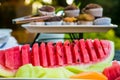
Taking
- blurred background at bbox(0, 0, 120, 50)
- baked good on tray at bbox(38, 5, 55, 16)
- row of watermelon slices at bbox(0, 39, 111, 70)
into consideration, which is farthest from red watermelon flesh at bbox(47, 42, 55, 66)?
blurred background at bbox(0, 0, 120, 50)

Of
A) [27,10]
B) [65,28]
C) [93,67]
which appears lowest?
[27,10]

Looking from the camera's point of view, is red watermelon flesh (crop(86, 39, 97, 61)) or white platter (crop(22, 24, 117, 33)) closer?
red watermelon flesh (crop(86, 39, 97, 61))

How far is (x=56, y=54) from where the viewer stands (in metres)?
0.52

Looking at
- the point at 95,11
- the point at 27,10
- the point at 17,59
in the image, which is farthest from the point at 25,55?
the point at 27,10

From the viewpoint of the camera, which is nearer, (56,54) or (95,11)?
(56,54)

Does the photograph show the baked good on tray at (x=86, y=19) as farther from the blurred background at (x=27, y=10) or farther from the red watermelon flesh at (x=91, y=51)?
the blurred background at (x=27, y=10)

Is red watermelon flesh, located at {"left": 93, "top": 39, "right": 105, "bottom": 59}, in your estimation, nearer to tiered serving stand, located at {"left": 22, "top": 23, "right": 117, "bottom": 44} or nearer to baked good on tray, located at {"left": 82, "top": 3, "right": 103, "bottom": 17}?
tiered serving stand, located at {"left": 22, "top": 23, "right": 117, "bottom": 44}

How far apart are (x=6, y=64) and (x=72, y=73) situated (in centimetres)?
11

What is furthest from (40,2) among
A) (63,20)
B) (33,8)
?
(63,20)

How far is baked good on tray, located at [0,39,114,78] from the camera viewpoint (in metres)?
0.50

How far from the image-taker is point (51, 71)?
1.53ft

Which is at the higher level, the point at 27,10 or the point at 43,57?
the point at 43,57

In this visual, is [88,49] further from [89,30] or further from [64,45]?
Answer: [89,30]

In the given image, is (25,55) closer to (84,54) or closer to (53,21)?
(84,54)
